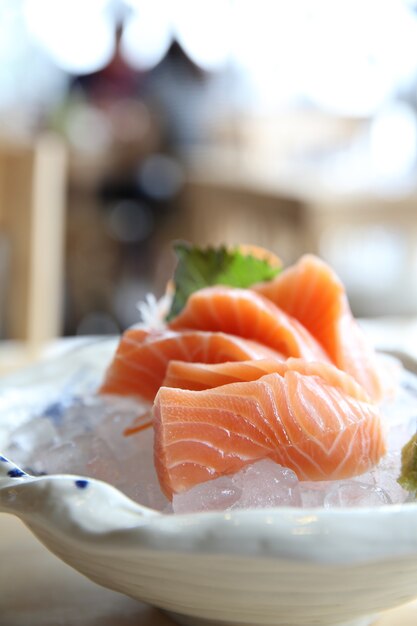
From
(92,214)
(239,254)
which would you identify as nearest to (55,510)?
(239,254)

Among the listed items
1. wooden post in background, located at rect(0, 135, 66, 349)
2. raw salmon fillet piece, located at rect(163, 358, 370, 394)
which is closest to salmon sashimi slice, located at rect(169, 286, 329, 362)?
raw salmon fillet piece, located at rect(163, 358, 370, 394)

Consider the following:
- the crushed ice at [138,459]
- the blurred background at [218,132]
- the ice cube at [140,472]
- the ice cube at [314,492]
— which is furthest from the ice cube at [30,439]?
the blurred background at [218,132]

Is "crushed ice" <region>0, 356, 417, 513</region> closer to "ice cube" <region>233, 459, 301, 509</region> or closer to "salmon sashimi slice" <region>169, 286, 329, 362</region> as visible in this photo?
"ice cube" <region>233, 459, 301, 509</region>

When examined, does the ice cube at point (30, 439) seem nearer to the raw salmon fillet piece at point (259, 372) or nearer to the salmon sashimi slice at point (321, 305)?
the raw salmon fillet piece at point (259, 372)

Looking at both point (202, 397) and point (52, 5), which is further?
point (52, 5)

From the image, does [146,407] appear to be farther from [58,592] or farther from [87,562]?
[87,562]

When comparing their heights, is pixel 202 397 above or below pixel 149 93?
below
